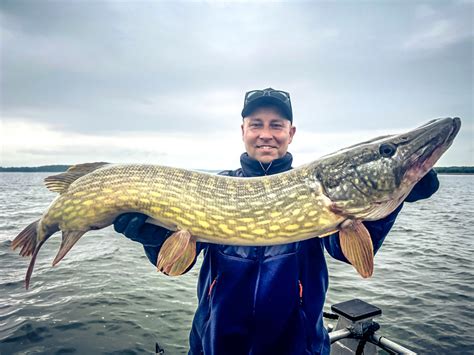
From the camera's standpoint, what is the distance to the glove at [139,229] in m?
2.11

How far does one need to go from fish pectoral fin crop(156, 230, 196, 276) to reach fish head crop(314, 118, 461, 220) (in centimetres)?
92

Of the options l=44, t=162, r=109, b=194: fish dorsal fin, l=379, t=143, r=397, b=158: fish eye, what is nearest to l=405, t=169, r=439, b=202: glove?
l=379, t=143, r=397, b=158: fish eye

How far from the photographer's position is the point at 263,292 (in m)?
1.87

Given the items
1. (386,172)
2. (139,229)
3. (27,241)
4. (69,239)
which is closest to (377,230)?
(386,172)

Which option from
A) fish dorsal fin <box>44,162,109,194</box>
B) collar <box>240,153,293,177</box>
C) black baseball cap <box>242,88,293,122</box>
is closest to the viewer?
fish dorsal fin <box>44,162,109,194</box>

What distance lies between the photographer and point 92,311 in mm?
5457

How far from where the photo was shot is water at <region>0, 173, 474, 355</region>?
15.3 ft

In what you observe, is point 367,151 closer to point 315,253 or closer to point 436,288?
point 315,253

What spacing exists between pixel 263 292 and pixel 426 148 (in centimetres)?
129

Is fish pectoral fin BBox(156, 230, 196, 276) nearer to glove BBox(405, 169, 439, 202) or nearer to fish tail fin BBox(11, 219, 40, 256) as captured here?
fish tail fin BBox(11, 219, 40, 256)

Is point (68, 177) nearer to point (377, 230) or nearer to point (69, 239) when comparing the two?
point (69, 239)

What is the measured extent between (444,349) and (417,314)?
949 millimetres

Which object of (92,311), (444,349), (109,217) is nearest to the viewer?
(109,217)

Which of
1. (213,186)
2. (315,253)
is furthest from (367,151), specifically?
(213,186)
